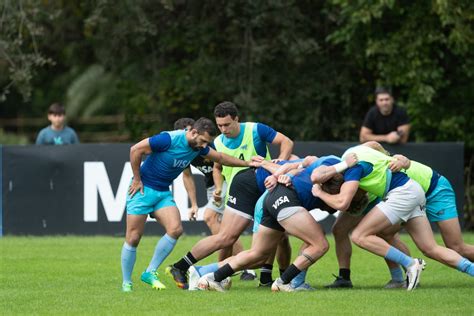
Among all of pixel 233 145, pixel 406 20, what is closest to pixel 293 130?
pixel 406 20

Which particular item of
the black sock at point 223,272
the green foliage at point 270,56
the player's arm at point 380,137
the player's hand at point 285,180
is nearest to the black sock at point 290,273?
the black sock at point 223,272

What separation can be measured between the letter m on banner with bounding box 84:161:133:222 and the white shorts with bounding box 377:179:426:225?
7.88m

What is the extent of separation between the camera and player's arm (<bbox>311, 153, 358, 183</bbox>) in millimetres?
10914

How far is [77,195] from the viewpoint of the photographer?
1888 cm

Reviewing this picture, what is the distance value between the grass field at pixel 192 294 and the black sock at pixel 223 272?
0.23m

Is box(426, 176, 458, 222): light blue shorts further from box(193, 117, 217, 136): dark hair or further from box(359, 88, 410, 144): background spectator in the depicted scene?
box(359, 88, 410, 144): background spectator

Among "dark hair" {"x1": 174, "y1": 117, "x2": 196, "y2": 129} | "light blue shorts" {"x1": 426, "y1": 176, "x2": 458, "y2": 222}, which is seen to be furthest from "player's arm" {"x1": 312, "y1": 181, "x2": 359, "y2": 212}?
"dark hair" {"x1": 174, "y1": 117, "x2": 196, "y2": 129}

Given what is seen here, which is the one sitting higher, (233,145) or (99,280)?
(233,145)

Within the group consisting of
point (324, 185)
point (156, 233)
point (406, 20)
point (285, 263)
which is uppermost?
point (406, 20)

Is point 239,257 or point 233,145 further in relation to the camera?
point 233,145

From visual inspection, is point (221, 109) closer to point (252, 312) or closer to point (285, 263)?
point (285, 263)

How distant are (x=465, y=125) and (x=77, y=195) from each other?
25.6ft

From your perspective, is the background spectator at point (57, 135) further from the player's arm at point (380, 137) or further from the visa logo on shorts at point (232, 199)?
the visa logo on shorts at point (232, 199)

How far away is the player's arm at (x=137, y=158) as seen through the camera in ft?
37.7
